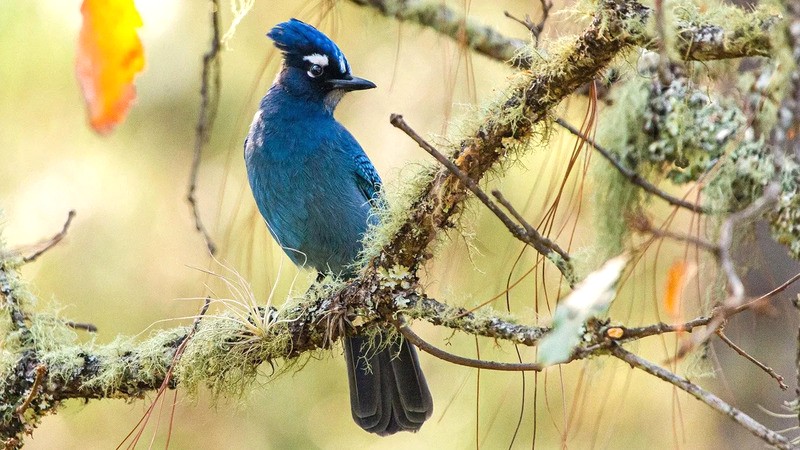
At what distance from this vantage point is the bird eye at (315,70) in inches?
183

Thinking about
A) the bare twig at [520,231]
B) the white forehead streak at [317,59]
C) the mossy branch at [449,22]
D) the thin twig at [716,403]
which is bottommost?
the thin twig at [716,403]

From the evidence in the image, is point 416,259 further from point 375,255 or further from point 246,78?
point 246,78

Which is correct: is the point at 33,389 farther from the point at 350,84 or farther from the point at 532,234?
the point at 350,84

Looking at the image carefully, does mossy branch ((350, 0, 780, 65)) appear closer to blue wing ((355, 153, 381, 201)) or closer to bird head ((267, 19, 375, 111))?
blue wing ((355, 153, 381, 201))

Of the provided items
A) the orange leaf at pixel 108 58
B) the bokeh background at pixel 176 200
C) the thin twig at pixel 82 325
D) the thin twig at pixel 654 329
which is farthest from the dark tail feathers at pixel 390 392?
the thin twig at pixel 654 329

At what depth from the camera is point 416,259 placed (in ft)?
9.55

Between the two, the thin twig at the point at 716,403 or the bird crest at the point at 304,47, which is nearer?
the thin twig at the point at 716,403

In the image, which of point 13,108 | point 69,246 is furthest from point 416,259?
point 13,108

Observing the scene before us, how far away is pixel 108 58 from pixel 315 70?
6.91 feet

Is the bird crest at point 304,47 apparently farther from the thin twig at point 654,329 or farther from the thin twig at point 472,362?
the thin twig at point 654,329

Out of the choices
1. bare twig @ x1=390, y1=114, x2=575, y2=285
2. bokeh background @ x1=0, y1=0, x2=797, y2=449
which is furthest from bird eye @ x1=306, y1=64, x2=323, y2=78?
bare twig @ x1=390, y1=114, x2=575, y2=285

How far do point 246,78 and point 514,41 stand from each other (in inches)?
60.5

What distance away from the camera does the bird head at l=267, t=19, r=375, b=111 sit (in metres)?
4.63

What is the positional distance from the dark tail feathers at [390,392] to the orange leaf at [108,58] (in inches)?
67.2
